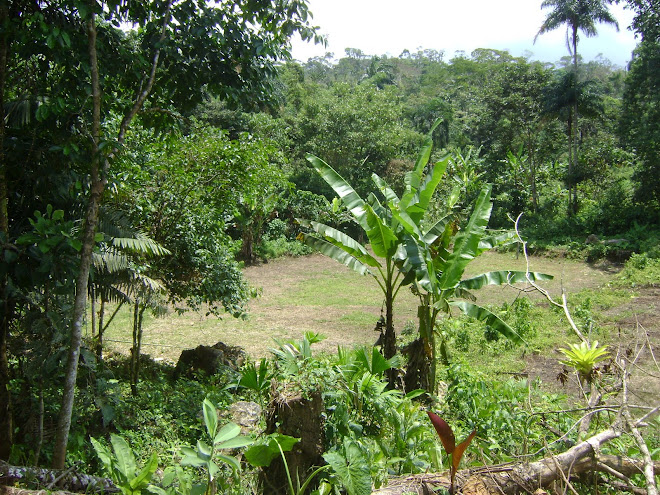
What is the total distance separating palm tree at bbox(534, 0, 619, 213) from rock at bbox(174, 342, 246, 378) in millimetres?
17100

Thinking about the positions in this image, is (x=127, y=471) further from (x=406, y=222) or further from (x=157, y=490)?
(x=406, y=222)

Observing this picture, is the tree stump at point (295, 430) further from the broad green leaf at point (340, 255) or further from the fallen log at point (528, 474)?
the broad green leaf at point (340, 255)

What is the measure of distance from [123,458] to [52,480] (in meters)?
0.87

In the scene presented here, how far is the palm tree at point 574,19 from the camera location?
2086 cm

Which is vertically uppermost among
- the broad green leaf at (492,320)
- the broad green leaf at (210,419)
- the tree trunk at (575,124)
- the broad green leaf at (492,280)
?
the tree trunk at (575,124)

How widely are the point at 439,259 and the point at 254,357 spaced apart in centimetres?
378

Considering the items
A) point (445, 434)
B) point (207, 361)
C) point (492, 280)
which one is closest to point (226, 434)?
point (445, 434)

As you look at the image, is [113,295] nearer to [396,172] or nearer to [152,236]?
[152,236]

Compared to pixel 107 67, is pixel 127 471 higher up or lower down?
lower down

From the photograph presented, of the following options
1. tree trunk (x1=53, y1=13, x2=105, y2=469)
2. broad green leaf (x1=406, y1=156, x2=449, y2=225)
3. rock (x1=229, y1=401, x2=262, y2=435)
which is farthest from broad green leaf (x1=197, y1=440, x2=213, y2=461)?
broad green leaf (x1=406, y1=156, x2=449, y2=225)

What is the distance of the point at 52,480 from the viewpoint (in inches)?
131

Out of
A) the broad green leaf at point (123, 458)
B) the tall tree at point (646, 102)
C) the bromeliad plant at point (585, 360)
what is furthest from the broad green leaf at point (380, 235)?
the tall tree at point (646, 102)

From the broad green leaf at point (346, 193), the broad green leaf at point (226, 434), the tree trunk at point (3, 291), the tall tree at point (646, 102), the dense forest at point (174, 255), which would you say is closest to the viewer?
the broad green leaf at point (226, 434)

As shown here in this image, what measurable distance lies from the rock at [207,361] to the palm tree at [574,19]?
1710cm
